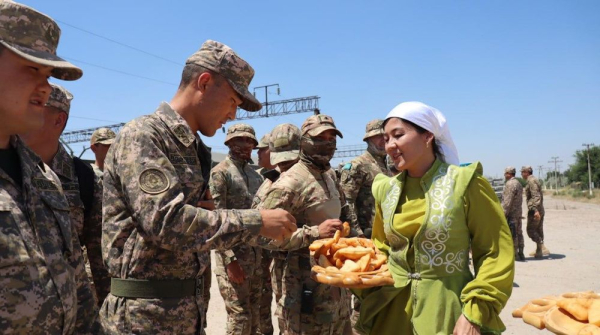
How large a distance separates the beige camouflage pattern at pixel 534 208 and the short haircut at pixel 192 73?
1257 cm

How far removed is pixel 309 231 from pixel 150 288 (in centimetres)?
146

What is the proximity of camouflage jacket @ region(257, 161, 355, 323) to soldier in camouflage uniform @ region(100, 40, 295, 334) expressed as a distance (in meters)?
1.35

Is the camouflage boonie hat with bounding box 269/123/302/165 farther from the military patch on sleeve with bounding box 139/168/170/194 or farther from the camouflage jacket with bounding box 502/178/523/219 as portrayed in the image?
the camouflage jacket with bounding box 502/178/523/219

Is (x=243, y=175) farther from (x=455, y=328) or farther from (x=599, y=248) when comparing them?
(x=599, y=248)

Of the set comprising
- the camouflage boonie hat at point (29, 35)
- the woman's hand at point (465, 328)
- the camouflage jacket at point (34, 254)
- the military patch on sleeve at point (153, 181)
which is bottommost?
the woman's hand at point (465, 328)

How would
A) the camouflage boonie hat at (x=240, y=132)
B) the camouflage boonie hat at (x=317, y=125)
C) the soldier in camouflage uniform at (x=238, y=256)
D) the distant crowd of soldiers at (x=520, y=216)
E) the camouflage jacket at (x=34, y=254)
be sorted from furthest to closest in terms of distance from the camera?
the distant crowd of soldiers at (x=520, y=216)
the camouflage boonie hat at (x=240, y=132)
the soldier in camouflage uniform at (x=238, y=256)
the camouflage boonie hat at (x=317, y=125)
the camouflage jacket at (x=34, y=254)

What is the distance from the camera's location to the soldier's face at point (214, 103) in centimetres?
249

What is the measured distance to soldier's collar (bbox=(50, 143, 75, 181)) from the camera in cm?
323

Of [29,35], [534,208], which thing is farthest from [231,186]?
[534,208]

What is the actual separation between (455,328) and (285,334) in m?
1.77

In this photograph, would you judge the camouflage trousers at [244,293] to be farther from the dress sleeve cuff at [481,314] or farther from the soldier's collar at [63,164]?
the dress sleeve cuff at [481,314]

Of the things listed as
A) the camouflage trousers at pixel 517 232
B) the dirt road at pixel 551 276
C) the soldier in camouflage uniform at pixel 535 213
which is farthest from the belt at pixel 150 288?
the soldier in camouflage uniform at pixel 535 213

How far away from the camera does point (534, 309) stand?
2.47 metres

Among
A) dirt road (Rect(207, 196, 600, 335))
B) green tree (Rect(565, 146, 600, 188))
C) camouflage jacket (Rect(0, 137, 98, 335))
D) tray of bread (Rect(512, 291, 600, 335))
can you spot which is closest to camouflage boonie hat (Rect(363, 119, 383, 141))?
dirt road (Rect(207, 196, 600, 335))
